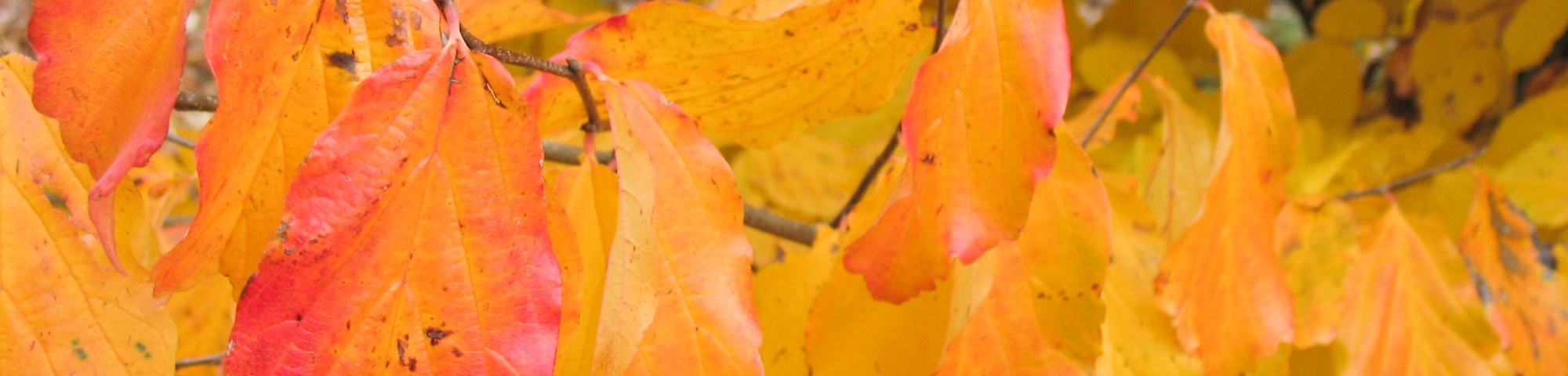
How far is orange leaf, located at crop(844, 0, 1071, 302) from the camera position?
467mm

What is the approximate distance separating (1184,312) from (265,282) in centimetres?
54

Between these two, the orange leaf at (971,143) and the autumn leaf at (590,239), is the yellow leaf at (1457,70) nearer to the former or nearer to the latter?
the orange leaf at (971,143)

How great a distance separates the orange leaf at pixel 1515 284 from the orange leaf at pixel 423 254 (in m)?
0.85

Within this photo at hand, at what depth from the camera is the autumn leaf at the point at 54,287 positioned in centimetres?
46

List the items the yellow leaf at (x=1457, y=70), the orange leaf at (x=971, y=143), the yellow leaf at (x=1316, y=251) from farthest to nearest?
the yellow leaf at (x=1457, y=70) < the yellow leaf at (x=1316, y=251) < the orange leaf at (x=971, y=143)

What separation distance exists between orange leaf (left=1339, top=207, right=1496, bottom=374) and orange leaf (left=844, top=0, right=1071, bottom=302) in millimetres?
505

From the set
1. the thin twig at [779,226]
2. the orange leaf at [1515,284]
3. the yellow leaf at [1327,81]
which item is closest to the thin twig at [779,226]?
the thin twig at [779,226]

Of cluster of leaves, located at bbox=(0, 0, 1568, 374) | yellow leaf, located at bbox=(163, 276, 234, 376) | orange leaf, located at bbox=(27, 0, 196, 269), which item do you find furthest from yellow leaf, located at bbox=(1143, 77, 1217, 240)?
yellow leaf, located at bbox=(163, 276, 234, 376)

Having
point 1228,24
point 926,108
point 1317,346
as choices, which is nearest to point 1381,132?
point 1317,346

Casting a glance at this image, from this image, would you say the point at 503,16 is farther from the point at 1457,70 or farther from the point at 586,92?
the point at 1457,70

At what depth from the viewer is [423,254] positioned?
384 millimetres

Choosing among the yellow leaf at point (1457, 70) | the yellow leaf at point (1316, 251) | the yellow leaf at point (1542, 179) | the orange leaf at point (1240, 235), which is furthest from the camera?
the yellow leaf at point (1457, 70)

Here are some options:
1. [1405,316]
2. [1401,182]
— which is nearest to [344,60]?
[1405,316]

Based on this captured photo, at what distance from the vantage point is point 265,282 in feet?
1.19
